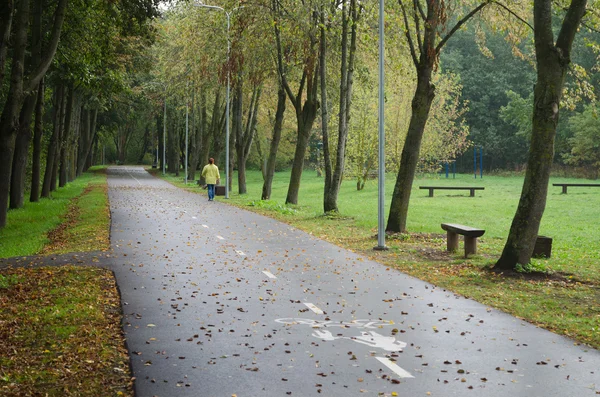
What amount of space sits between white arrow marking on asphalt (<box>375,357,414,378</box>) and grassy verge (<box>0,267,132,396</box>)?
7.79 feet

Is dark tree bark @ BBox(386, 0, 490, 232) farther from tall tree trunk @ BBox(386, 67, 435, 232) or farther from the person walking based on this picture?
the person walking

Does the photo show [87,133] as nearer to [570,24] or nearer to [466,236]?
[466,236]

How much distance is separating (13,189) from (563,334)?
69.5 ft

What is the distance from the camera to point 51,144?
111 ft

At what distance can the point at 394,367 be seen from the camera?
7500mm

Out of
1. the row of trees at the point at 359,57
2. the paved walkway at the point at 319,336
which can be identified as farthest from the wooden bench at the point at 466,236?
the paved walkway at the point at 319,336

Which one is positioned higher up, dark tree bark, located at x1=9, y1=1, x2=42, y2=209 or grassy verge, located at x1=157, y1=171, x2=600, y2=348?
dark tree bark, located at x1=9, y1=1, x2=42, y2=209

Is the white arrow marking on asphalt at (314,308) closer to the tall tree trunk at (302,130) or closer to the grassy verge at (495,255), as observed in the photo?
the grassy verge at (495,255)

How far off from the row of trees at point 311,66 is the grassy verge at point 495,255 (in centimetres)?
102

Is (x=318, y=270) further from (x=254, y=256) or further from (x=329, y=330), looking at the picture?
(x=329, y=330)

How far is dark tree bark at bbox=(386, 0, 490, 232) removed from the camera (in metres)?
18.8

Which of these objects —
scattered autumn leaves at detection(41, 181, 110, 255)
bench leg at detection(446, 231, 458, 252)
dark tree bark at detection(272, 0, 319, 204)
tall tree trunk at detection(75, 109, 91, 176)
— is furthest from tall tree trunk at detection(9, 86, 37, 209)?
tall tree trunk at detection(75, 109, 91, 176)

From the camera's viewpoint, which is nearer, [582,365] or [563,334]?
[582,365]

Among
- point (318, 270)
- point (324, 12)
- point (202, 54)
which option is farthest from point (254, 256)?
point (202, 54)
